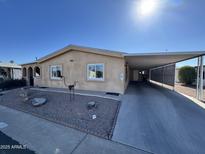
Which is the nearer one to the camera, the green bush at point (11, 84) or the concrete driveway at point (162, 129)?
the concrete driveway at point (162, 129)

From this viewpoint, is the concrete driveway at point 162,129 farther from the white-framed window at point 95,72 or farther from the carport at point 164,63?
the white-framed window at point 95,72

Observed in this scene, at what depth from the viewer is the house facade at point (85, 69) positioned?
7828mm

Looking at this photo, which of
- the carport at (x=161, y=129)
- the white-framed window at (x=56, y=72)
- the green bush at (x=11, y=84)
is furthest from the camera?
the green bush at (x=11, y=84)

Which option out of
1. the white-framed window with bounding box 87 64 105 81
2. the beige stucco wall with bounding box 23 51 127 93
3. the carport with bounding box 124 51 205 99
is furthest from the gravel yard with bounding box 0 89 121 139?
the carport with bounding box 124 51 205 99

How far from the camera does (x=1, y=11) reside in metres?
8.95

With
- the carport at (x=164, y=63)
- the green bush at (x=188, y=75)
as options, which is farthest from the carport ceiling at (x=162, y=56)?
the green bush at (x=188, y=75)

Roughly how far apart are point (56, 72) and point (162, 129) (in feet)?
33.1

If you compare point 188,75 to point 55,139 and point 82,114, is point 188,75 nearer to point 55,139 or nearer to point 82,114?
point 82,114

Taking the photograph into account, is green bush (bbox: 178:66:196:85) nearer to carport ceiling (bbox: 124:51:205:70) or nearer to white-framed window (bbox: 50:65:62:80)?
carport ceiling (bbox: 124:51:205:70)

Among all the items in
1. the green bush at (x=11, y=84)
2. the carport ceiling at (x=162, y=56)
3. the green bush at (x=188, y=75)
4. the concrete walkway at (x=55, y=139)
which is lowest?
the concrete walkway at (x=55, y=139)

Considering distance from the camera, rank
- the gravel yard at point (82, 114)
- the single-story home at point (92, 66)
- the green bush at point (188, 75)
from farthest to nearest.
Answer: the green bush at point (188, 75) → the single-story home at point (92, 66) → the gravel yard at point (82, 114)

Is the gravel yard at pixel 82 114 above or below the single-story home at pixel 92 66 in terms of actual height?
below

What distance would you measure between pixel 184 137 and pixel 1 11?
14545 mm

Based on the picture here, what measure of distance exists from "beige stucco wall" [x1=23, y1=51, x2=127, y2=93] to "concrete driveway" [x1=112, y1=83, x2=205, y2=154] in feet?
8.90
